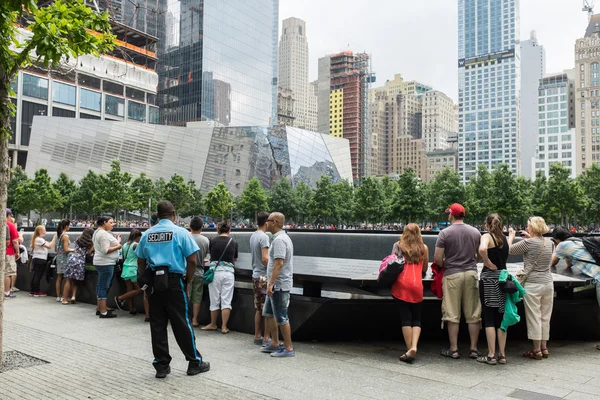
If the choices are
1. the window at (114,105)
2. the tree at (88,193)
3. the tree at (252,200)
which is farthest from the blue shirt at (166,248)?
the window at (114,105)

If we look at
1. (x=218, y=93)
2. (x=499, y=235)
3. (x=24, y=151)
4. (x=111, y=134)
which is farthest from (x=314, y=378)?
(x=218, y=93)

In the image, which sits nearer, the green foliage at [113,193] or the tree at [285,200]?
the green foliage at [113,193]

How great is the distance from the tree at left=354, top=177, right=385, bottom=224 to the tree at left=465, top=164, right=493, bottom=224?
39.7 ft

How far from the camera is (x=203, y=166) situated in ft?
287

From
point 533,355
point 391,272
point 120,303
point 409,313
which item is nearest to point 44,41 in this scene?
point 391,272

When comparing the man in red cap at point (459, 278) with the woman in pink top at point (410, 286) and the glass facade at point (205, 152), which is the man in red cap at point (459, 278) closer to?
the woman in pink top at point (410, 286)

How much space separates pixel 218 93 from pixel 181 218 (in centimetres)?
4344

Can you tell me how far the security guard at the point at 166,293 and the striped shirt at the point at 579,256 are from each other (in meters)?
5.64

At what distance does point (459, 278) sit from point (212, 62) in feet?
375

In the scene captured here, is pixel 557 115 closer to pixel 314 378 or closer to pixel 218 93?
pixel 218 93

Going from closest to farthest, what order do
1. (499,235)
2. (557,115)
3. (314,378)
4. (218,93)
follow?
(314,378)
(499,235)
(218,93)
(557,115)

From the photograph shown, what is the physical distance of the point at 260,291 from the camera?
753 centimetres

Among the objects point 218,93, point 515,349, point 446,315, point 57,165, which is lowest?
point 515,349

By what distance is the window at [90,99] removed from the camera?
9381 centimetres
